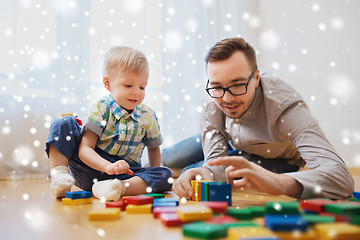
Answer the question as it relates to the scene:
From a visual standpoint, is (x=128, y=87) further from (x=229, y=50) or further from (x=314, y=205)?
(x=314, y=205)

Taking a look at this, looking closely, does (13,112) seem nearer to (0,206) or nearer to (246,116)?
(0,206)

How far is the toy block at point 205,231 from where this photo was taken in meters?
0.59

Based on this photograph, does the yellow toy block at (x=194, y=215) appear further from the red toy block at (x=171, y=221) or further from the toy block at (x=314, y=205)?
the toy block at (x=314, y=205)

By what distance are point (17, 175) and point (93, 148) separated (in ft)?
3.20

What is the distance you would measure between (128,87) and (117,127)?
17 centimetres

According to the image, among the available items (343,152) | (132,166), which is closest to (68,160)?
(132,166)

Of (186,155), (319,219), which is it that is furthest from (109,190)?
(186,155)

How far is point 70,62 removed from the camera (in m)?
2.22

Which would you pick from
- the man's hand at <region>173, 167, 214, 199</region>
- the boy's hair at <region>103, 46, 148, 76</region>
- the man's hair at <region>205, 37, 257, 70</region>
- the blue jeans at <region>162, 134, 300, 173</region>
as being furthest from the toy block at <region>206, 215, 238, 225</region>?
the blue jeans at <region>162, 134, 300, 173</region>

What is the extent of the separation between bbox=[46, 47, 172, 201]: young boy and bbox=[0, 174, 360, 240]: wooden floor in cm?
18

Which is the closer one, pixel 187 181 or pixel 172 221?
pixel 172 221

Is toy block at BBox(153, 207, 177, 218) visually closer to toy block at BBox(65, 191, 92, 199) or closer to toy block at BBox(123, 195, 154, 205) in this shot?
toy block at BBox(123, 195, 154, 205)

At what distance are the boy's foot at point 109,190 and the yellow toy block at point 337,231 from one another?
696mm

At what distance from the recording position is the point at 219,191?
3.08 ft
